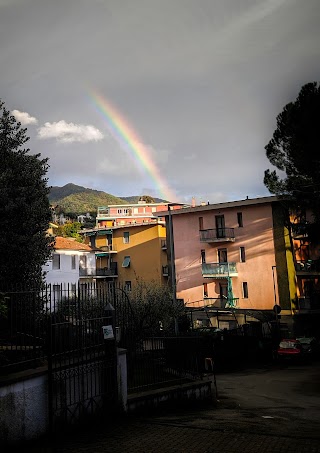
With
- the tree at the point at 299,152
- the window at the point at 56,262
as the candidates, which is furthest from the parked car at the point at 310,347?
the window at the point at 56,262

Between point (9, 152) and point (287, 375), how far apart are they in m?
17.7

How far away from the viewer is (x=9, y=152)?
14.8 m

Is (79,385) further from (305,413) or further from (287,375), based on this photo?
(287,375)

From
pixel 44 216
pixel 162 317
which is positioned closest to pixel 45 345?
pixel 44 216

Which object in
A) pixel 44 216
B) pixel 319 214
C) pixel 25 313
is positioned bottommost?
pixel 25 313

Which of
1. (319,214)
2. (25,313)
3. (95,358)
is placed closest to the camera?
(25,313)

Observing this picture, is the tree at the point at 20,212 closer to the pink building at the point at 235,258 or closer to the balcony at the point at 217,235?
the pink building at the point at 235,258

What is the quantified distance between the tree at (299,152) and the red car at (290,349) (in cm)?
824

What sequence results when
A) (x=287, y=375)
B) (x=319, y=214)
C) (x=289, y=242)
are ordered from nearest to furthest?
(x=287, y=375)
(x=319, y=214)
(x=289, y=242)

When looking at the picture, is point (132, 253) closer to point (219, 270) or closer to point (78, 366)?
point (219, 270)

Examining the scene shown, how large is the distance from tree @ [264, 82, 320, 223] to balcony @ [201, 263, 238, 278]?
391 inches

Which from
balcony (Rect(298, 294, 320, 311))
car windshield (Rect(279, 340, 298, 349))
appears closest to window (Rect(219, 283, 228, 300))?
balcony (Rect(298, 294, 320, 311))

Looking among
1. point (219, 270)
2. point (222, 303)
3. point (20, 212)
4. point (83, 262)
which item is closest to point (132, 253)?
point (83, 262)

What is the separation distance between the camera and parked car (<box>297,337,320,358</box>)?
28.8 metres
